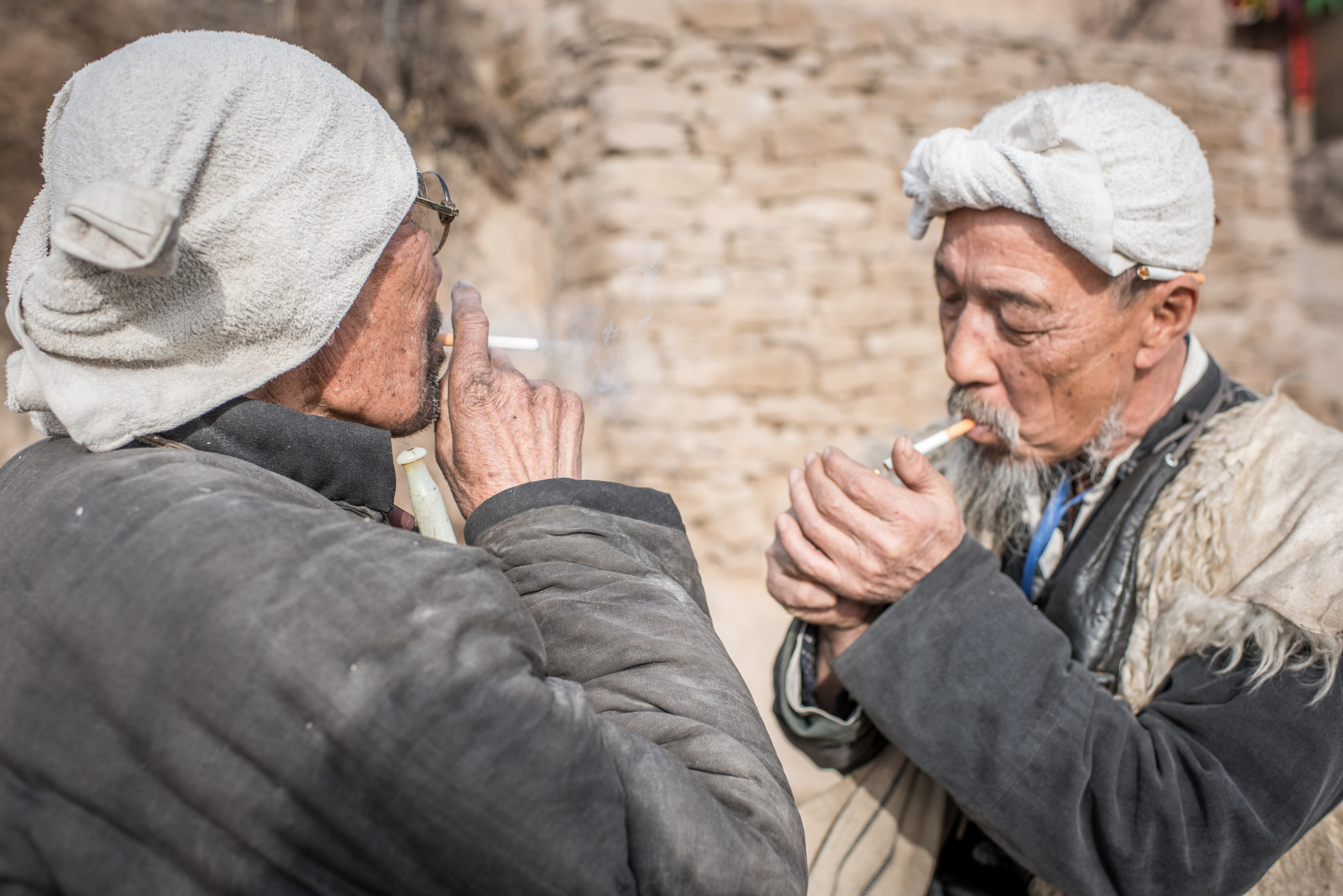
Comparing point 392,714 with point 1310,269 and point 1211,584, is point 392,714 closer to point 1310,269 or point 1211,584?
point 1211,584

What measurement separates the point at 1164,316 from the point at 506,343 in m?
1.44

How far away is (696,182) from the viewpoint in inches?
198

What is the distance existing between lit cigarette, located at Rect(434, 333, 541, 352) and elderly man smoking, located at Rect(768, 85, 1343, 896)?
0.64 m

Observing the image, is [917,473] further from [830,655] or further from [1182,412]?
[1182,412]

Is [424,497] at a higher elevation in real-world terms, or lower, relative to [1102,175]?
lower

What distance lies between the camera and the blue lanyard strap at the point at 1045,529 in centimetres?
191

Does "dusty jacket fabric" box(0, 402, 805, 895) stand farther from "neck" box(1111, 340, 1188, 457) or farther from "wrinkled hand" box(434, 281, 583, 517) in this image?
"neck" box(1111, 340, 1188, 457)

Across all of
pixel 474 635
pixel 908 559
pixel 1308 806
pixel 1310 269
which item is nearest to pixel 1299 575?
pixel 1308 806

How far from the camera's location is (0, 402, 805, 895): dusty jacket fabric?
825 mm

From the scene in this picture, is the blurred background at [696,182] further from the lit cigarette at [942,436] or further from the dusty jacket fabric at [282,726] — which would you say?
the dusty jacket fabric at [282,726]

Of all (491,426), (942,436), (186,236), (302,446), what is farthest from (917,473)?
(186,236)

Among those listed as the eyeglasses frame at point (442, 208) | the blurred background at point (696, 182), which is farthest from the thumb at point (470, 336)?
the blurred background at point (696, 182)

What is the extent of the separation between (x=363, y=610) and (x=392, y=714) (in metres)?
0.11

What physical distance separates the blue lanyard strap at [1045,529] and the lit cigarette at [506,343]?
1246 mm
